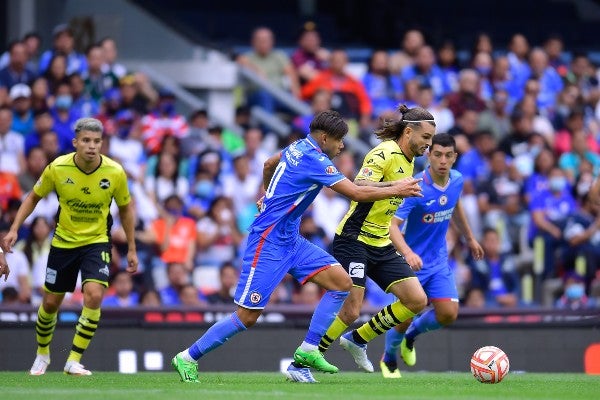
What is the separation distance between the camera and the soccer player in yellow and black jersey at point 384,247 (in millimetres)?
13117

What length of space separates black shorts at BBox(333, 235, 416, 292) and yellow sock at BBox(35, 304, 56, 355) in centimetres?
287

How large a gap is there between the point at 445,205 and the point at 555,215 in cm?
641

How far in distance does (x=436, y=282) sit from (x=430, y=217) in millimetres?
636

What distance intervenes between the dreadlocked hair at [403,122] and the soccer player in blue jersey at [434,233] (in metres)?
0.87

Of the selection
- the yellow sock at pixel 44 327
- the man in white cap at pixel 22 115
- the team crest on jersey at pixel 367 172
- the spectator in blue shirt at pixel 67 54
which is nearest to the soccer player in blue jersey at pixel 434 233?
the team crest on jersey at pixel 367 172

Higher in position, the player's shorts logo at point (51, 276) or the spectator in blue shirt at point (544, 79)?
the spectator in blue shirt at point (544, 79)

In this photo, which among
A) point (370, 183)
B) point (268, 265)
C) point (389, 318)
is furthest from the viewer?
point (389, 318)

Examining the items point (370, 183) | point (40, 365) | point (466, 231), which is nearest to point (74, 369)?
point (40, 365)

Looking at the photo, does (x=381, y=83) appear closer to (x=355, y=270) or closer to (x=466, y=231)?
(x=466, y=231)

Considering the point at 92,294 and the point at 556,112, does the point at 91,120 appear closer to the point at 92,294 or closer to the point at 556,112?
the point at 92,294

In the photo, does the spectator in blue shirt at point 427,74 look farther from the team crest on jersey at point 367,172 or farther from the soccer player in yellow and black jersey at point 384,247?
the team crest on jersey at point 367,172

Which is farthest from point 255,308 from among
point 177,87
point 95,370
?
point 177,87

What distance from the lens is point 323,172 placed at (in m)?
12.1

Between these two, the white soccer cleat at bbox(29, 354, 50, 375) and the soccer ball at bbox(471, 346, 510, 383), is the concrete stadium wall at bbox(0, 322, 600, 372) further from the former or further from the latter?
the soccer ball at bbox(471, 346, 510, 383)
